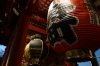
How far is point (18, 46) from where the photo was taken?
2932 mm

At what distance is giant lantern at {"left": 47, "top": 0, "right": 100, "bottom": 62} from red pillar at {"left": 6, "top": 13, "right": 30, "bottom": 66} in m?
1.96

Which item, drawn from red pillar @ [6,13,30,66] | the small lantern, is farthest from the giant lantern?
red pillar @ [6,13,30,66]

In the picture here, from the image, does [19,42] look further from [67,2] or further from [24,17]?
[67,2]

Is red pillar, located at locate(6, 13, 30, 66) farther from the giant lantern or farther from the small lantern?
the giant lantern

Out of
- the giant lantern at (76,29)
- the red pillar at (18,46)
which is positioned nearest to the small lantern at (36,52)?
the giant lantern at (76,29)

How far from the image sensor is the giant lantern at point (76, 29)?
898 millimetres

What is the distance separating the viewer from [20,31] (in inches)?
127

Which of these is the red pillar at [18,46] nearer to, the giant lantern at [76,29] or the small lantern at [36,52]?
the small lantern at [36,52]

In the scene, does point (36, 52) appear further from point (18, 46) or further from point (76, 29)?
point (18, 46)

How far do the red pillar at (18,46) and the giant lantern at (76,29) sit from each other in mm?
1962

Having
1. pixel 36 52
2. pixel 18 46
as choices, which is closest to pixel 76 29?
pixel 36 52

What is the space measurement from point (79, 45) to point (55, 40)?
0.66 feet

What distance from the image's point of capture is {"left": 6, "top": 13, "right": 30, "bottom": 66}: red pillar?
2.72m

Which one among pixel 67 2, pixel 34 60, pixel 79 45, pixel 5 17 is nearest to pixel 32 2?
pixel 5 17
